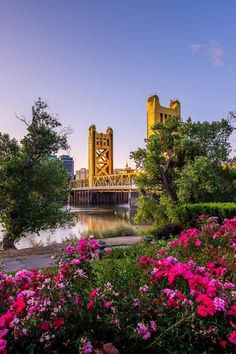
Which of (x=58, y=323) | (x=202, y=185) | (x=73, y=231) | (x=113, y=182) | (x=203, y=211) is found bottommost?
(x=73, y=231)

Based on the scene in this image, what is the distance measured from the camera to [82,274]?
2828mm

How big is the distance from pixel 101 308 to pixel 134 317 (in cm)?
28

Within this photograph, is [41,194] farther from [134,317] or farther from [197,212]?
[134,317]

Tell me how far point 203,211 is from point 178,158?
6086mm

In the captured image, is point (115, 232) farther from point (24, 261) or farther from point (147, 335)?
point (147, 335)

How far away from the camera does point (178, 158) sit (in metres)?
17.2

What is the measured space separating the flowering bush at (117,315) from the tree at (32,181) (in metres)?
9.12

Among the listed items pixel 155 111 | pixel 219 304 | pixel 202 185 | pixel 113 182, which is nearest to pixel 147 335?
pixel 219 304

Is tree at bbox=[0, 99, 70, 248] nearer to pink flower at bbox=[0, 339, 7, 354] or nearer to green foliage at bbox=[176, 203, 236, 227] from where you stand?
A: green foliage at bbox=[176, 203, 236, 227]

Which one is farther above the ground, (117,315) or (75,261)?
(75,261)

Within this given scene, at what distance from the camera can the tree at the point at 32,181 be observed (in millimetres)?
11625

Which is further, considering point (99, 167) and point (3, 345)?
point (99, 167)

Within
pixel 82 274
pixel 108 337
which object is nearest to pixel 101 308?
pixel 108 337

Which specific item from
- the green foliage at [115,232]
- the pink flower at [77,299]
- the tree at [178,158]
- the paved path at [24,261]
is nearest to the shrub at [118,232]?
the green foliage at [115,232]
